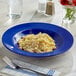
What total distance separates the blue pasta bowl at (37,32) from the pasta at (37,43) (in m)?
0.02

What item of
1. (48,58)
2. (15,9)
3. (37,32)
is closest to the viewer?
(48,58)

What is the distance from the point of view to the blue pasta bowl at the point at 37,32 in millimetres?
905

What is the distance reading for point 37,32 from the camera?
1.10 m

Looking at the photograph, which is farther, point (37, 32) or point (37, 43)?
point (37, 32)

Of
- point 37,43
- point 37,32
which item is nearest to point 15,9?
point 37,32

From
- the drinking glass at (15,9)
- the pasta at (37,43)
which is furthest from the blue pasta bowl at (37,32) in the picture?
the drinking glass at (15,9)

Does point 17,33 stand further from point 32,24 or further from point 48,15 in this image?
point 48,15

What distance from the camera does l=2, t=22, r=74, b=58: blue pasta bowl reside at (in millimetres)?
905

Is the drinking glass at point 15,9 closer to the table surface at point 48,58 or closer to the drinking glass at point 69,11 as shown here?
the table surface at point 48,58

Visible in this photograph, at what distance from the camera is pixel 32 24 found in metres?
1.12

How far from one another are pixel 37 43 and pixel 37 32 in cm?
15

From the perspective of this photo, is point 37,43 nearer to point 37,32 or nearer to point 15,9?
point 37,32

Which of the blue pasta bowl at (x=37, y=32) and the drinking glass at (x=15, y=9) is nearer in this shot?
the blue pasta bowl at (x=37, y=32)

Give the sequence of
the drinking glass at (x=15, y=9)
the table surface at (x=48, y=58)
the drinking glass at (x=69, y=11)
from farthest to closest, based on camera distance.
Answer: the drinking glass at (x=15, y=9), the drinking glass at (x=69, y=11), the table surface at (x=48, y=58)
